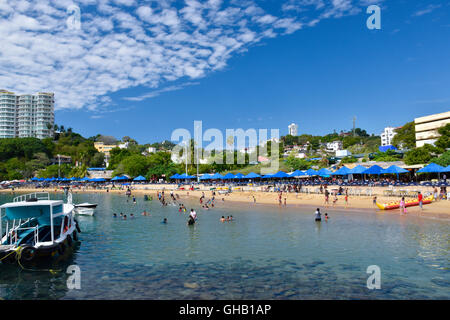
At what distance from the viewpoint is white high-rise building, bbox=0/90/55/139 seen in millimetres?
163875

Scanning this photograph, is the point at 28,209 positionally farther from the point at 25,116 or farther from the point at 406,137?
the point at 25,116

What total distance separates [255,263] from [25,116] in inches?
7454

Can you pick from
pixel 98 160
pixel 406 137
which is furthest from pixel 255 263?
pixel 98 160

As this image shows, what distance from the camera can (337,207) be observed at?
34.7 m

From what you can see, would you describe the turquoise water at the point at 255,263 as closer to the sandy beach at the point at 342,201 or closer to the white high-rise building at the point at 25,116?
the sandy beach at the point at 342,201

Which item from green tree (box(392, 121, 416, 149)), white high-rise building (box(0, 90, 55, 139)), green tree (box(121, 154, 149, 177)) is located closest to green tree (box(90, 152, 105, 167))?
white high-rise building (box(0, 90, 55, 139))

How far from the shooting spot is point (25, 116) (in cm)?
16700

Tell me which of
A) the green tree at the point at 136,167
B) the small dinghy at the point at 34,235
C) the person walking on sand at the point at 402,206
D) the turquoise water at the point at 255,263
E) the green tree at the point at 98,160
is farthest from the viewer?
the green tree at the point at 98,160

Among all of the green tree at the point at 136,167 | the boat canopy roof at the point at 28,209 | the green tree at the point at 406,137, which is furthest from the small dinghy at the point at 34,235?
the green tree at the point at 406,137

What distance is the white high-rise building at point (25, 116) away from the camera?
163875 millimetres

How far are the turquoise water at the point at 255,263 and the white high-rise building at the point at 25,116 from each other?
556 feet

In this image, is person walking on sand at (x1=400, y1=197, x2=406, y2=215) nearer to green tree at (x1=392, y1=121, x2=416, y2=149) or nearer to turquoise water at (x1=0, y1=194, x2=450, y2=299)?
turquoise water at (x1=0, y1=194, x2=450, y2=299)

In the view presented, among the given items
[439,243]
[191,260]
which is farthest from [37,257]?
[439,243]
